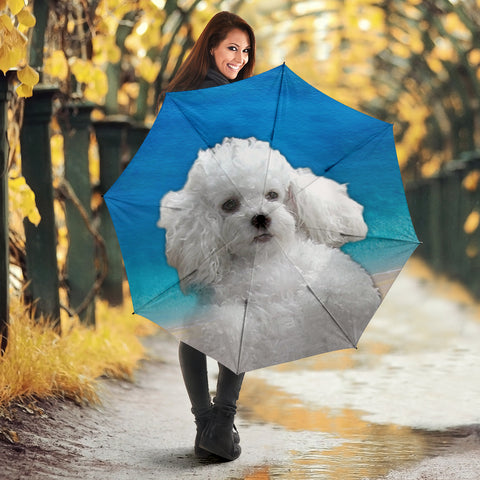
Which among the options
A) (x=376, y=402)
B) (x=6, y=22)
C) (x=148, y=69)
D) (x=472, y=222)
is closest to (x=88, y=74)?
(x=6, y=22)

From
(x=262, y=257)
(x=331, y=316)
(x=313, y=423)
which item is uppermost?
(x=262, y=257)

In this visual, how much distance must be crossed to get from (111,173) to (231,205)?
4544 millimetres

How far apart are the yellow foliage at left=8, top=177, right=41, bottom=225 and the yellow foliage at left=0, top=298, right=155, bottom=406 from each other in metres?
0.53

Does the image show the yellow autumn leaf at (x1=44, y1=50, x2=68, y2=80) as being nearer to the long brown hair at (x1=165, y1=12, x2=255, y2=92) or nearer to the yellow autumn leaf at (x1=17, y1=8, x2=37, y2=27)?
the yellow autumn leaf at (x1=17, y1=8, x2=37, y2=27)

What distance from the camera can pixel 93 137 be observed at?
8156 mm

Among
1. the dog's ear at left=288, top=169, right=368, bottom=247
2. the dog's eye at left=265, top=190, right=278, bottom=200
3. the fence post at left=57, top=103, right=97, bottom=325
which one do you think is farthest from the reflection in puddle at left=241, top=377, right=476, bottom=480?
the fence post at left=57, top=103, right=97, bottom=325

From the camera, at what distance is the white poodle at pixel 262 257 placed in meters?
3.43

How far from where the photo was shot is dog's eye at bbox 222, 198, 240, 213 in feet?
11.3

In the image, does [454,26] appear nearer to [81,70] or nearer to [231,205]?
[81,70]

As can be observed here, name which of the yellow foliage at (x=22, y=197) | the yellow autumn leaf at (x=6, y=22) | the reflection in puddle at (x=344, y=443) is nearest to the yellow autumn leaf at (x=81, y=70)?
the yellow foliage at (x=22, y=197)

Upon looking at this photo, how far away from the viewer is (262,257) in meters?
3.46

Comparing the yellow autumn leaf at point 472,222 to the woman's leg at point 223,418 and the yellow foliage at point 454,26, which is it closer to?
the yellow foliage at point 454,26

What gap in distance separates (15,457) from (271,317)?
1.14 m

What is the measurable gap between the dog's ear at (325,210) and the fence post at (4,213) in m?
1.64
